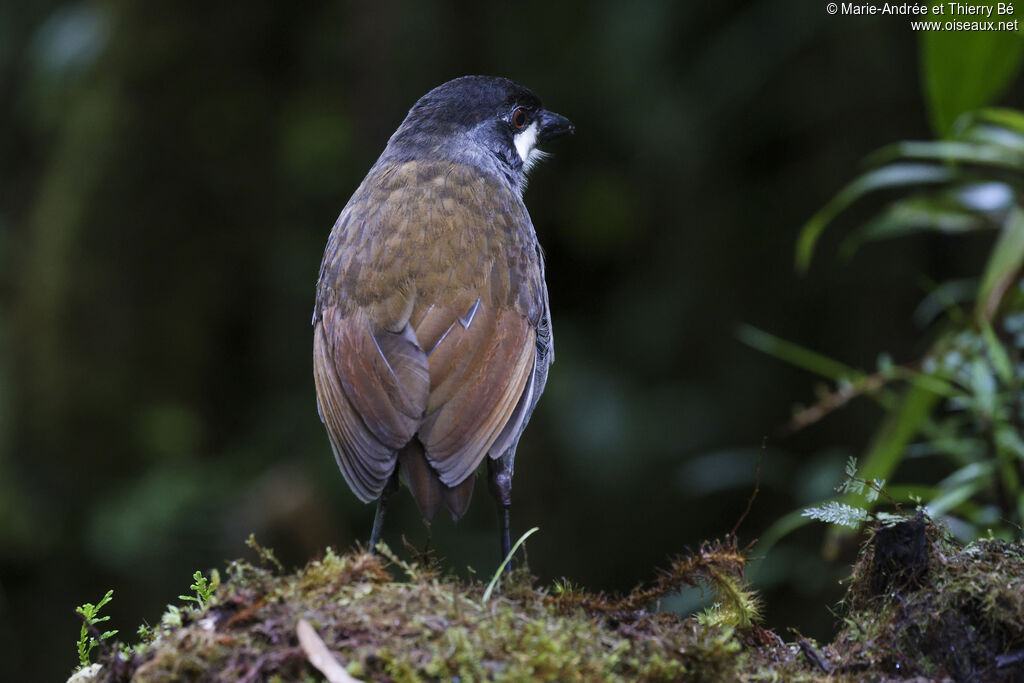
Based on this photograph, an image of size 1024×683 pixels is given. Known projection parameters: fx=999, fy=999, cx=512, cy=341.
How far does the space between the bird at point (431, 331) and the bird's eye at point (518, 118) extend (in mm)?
334

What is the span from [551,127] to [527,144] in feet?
0.42

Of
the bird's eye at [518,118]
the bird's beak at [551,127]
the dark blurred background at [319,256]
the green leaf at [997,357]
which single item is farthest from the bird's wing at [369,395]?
the dark blurred background at [319,256]

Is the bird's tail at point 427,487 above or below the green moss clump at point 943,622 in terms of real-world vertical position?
above

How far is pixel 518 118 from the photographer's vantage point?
3902 millimetres

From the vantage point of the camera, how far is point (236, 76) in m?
7.70

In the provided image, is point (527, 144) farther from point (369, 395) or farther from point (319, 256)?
point (319, 256)

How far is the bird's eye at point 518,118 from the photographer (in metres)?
3.88

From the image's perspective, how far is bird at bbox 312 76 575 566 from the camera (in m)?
2.64

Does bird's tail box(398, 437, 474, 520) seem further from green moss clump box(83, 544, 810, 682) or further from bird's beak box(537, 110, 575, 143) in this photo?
bird's beak box(537, 110, 575, 143)

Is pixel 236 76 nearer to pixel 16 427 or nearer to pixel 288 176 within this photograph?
pixel 288 176

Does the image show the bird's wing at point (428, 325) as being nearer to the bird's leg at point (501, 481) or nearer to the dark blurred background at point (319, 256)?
the bird's leg at point (501, 481)

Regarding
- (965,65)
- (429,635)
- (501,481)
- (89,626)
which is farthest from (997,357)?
(89,626)

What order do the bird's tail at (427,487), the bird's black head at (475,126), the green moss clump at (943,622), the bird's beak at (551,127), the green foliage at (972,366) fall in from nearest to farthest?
the green moss clump at (943,622) → the bird's tail at (427,487) → the green foliage at (972,366) → the bird's black head at (475,126) → the bird's beak at (551,127)

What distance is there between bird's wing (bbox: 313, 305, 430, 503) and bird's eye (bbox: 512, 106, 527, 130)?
131 centimetres
